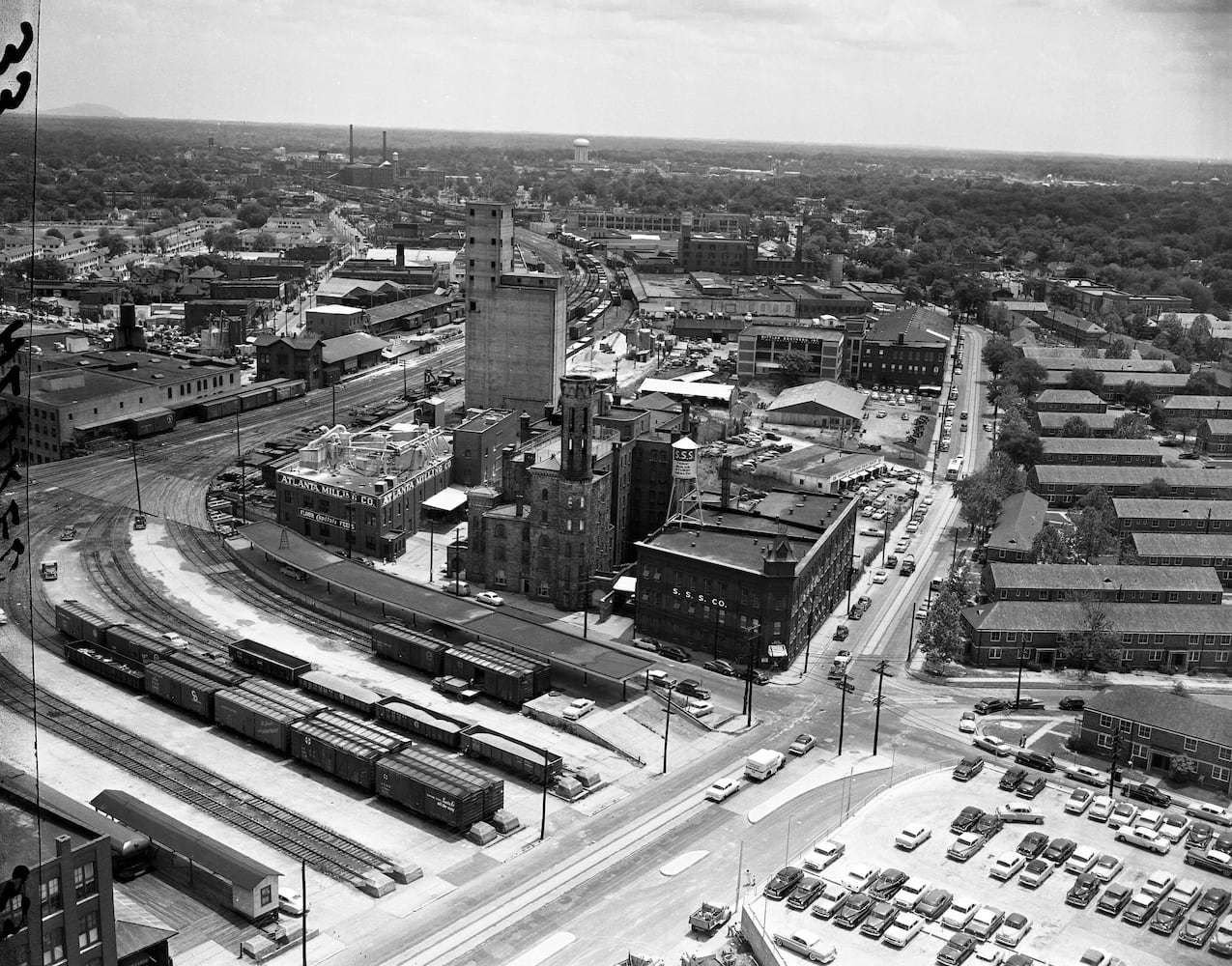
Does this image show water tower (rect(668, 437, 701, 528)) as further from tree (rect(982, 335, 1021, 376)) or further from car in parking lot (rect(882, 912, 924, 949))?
tree (rect(982, 335, 1021, 376))

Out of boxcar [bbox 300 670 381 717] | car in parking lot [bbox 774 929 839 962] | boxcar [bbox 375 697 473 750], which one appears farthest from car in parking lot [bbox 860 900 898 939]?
boxcar [bbox 300 670 381 717]

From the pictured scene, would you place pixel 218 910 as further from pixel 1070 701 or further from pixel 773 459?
pixel 773 459

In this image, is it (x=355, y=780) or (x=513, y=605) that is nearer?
(x=355, y=780)

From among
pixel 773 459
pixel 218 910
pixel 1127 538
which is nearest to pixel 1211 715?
pixel 1127 538

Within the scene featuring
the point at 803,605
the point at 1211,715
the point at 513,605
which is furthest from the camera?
the point at 513,605

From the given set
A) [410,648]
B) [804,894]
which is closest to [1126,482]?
[410,648]

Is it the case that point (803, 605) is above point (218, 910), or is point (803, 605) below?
above

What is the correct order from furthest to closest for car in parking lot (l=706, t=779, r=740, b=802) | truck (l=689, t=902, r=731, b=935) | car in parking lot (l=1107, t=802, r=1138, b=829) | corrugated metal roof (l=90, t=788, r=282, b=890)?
1. car in parking lot (l=706, t=779, r=740, b=802)
2. car in parking lot (l=1107, t=802, r=1138, b=829)
3. truck (l=689, t=902, r=731, b=935)
4. corrugated metal roof (l=90, t=788, r=282, b=890)
